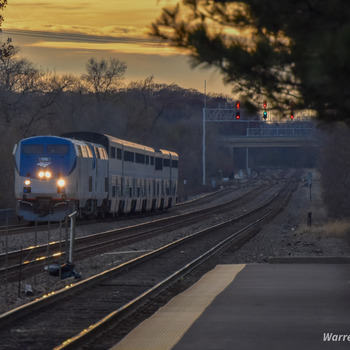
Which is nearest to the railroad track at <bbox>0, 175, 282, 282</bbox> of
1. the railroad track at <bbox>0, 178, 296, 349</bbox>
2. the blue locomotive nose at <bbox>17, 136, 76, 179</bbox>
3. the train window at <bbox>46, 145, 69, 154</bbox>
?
the railroad track at <bbox>0, 178, 296, 349</bbox>

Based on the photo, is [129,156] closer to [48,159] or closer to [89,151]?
[89,151]

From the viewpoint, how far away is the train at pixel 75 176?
112ft

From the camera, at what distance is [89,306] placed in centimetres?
1403

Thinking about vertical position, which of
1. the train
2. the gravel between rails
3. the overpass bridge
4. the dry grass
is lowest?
the gravel between rails

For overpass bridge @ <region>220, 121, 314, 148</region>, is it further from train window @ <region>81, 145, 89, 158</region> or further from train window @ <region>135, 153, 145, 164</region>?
train window @ <region>81, 145, 89, 158</region>

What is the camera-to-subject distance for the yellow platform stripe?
10.4 meters

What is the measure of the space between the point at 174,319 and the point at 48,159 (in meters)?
22.8

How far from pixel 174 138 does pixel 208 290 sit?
93.1m

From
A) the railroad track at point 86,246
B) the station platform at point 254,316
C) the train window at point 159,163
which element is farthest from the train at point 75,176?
→ the station platform at point 254,316

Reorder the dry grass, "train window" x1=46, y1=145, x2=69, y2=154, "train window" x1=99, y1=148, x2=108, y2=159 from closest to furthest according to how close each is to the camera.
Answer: the dry grass, "train window" x1=46, y1=145, x2=69, y2=154, "train window" x1=99, y1=148, x2=108, y2=159

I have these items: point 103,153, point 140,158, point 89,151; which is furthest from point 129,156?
point 89,151

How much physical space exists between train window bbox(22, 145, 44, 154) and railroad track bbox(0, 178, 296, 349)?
1169 centimetres

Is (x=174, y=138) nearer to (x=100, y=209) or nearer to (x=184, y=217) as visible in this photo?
(x=184, y=217)

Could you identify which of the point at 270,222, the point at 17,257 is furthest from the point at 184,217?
the point at 17,257
